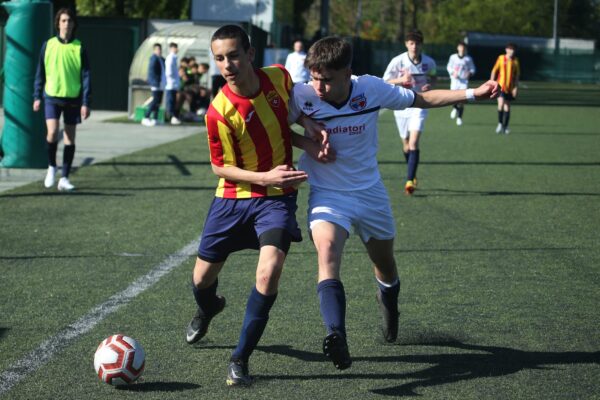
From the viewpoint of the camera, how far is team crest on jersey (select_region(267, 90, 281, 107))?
5445 millimetres

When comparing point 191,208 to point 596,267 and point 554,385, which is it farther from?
point 554,385

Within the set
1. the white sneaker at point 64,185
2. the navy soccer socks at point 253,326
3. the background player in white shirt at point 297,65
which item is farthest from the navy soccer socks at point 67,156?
the background player in white shirt at point 297,65

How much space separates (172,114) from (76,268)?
57.1 ft

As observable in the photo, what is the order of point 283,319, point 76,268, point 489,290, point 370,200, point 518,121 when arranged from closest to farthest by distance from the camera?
point 370,200 < point 283,319 < point 489,290 < point 76,268 < point 518,121

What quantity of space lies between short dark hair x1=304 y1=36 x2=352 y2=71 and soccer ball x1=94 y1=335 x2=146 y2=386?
171cm

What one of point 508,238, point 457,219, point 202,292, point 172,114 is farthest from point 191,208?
point 172,114

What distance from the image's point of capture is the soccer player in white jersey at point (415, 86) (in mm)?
13117

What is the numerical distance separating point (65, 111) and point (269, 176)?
756cm

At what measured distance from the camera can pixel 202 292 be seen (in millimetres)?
5793

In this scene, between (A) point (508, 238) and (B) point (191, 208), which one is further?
(B) point (191, 208)

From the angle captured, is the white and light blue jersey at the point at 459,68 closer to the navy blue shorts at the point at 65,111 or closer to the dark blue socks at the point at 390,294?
the navy blue shorts at the point at 65,111

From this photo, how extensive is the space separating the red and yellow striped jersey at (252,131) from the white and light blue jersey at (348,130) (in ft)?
0.42

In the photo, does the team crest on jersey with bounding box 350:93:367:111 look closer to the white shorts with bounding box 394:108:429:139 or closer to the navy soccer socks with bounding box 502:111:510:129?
the white shorts with bounding box 394:108:429:139

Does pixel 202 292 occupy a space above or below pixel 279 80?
below
